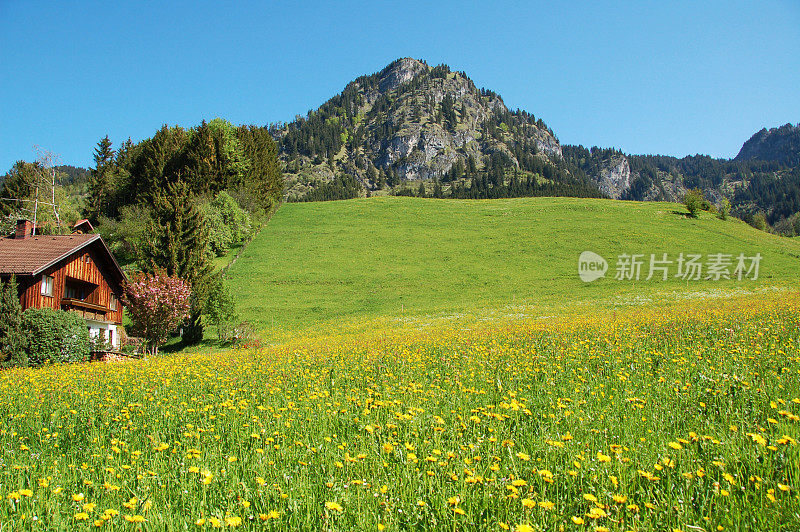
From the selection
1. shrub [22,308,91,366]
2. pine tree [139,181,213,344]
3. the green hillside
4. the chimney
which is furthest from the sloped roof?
the green hillside

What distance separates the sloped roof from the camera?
1005 inches

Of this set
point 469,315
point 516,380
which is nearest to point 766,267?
point 469,315

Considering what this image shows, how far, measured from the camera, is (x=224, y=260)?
169 feet

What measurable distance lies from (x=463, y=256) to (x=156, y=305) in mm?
35005

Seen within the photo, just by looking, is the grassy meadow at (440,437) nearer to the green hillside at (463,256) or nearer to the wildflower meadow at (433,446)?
the wildflower meadow at (433,446)

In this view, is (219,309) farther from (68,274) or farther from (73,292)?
(73,292)

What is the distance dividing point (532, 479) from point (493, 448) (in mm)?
711

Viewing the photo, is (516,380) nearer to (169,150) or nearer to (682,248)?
(682,248)

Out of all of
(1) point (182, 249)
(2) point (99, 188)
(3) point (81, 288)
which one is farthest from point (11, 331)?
(2) point (99, 188)

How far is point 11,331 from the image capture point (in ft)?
67.1

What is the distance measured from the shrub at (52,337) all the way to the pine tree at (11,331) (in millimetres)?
504

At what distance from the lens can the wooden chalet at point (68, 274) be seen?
85.4ft

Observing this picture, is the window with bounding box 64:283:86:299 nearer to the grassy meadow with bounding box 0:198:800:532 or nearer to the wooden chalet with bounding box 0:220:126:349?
the wooden chalet with bounding box 0:220:126:349

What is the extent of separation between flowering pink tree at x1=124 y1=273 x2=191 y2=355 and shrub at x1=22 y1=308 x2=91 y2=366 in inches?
131
